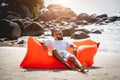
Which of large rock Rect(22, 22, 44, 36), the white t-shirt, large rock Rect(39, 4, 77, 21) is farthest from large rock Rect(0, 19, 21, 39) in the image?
large rock Rect(39, 4, 77, 21)

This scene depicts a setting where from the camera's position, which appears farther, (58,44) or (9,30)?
(9,30)

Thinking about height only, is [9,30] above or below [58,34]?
below

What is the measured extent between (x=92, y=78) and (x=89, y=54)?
1555 mm

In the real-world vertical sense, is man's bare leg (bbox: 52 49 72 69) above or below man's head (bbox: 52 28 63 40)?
below

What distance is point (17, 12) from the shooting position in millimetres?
33000

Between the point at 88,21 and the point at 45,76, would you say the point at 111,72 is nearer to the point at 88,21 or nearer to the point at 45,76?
the point at 45,76

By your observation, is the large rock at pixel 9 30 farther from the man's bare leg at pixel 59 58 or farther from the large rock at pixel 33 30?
the man's bare leg at pixel 59 58

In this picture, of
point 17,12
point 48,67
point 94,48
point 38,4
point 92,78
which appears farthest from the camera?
point 38,4

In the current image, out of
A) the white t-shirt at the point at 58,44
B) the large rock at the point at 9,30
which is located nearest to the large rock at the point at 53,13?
the large rock at the point at 9,30

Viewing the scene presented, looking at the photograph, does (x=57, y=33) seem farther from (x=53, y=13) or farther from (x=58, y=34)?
(x=53, y=13)

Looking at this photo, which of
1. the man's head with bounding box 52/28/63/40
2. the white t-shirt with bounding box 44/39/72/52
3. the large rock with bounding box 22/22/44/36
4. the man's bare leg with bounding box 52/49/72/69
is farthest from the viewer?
the large rock with bounding box 22/22/44/36

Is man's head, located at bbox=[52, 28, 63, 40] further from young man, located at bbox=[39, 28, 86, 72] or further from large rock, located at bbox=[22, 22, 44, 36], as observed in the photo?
large rock, located at bbox=[22, 22, 44, 36]

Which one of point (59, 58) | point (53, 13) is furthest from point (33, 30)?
point (53, 13)

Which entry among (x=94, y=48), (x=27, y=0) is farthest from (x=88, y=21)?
(x=94, y=48)
